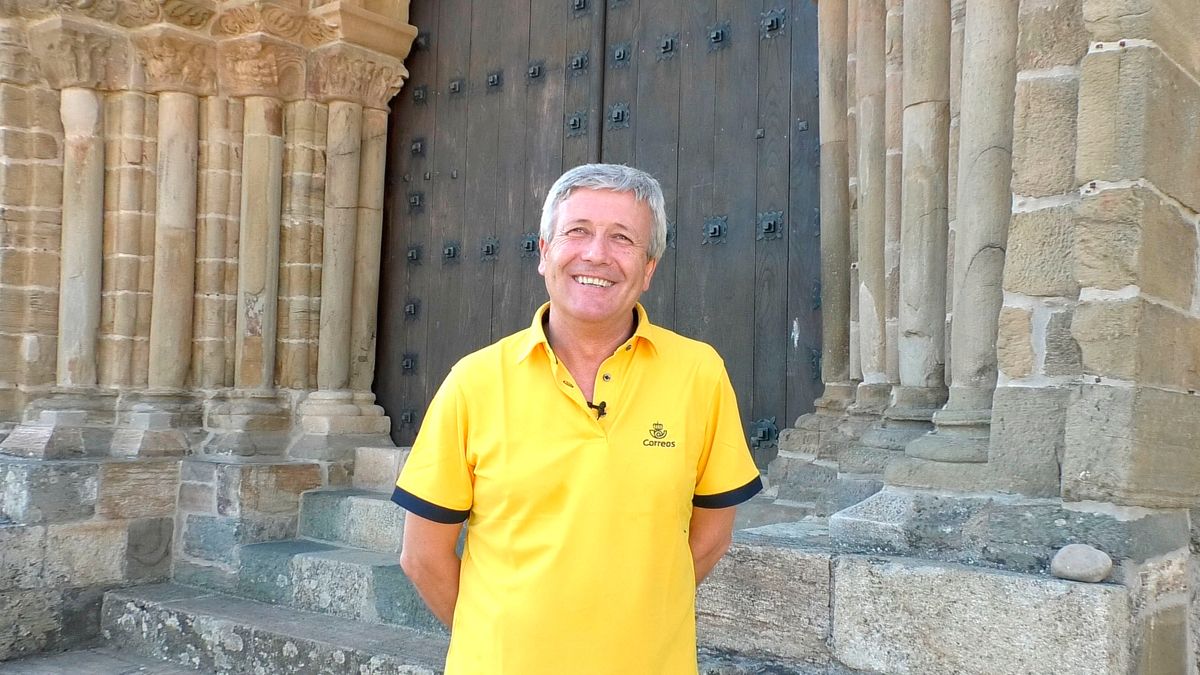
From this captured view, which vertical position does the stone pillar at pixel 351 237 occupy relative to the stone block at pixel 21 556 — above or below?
above

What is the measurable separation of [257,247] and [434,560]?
3.61 meters

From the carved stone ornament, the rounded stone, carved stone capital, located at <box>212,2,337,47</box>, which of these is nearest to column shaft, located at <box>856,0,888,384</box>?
the rounded stone

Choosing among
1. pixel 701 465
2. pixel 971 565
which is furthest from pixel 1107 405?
pixel 701 465

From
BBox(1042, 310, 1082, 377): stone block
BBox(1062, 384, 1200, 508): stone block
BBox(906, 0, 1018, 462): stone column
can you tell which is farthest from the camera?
BBox(906, 0, 1018, 462): stone column

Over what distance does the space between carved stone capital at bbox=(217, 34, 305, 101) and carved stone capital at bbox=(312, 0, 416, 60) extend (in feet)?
0.84

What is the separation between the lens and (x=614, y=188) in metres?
1.62

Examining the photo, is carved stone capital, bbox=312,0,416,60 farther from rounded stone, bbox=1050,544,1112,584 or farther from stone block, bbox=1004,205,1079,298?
rounded stone, bbox=1050,544,1112,584

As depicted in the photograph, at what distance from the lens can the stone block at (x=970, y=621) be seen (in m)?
1.92

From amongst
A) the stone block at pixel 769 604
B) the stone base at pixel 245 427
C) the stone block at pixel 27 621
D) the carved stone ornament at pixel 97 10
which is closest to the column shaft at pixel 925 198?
the stone block at pixel 769 604

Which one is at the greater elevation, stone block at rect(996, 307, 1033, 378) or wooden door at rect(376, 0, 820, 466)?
wooden door at rect(376, 0, 820, 466)

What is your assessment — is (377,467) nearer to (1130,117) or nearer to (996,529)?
(996,529)

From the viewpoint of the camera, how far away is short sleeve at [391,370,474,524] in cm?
158

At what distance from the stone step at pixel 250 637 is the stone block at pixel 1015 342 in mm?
1792

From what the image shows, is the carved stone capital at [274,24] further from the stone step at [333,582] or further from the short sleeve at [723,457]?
the short sleeve at [723,457]
